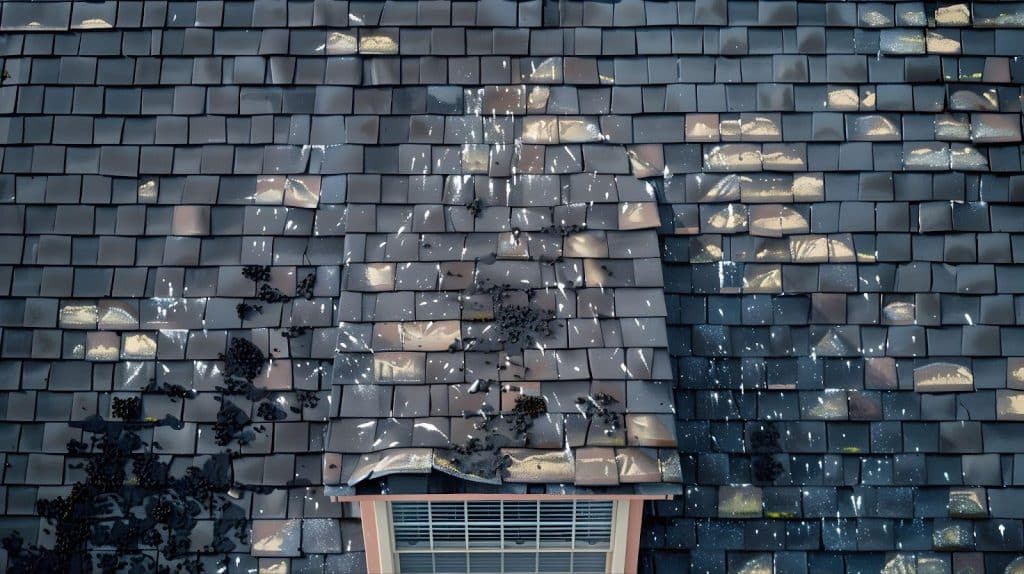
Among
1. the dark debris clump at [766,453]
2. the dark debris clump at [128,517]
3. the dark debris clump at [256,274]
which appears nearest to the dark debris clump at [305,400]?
the dark debris clump at [128,517]

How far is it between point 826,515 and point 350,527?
2.30 m

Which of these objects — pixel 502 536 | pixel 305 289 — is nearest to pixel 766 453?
pixel 502 536

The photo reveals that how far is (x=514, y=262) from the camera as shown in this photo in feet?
16.7

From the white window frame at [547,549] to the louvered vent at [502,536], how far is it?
3 centimetres

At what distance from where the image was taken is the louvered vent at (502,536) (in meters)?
5.00

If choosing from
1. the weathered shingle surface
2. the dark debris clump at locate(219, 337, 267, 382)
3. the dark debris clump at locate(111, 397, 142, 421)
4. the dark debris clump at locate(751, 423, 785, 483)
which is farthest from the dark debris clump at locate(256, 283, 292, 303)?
the dark debris clump at locate(751, 423, 785, 483)

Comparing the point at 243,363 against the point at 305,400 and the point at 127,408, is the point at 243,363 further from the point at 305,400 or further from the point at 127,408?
the point at 127,408

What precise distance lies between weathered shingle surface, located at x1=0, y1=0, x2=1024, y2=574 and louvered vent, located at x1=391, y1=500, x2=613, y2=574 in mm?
334

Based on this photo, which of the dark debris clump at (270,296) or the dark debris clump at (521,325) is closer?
the dark debris clump at (521,325)

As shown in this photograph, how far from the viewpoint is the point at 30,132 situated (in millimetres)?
5473

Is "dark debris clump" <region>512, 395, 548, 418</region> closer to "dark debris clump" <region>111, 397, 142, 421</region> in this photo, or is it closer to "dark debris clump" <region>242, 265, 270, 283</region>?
"dark debris clump" <region>242, 265, 270, 283</region>

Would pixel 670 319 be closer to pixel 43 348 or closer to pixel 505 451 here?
pixel 505 451

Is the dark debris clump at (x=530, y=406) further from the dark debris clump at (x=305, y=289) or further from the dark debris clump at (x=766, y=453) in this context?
the dark debris clump at (x=305, y=289)

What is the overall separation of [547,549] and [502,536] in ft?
0.74
